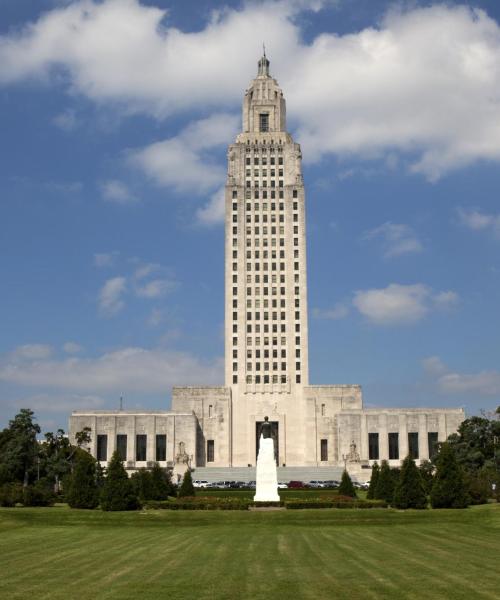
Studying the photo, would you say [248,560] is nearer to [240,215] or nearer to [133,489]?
[133,489]

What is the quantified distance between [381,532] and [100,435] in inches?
3198

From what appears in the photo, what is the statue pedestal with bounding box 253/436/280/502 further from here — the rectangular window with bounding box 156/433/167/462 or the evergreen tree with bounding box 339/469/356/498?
the rectangular window with bounding box 156/433/167/462

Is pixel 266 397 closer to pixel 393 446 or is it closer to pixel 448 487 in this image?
pixel 393 446

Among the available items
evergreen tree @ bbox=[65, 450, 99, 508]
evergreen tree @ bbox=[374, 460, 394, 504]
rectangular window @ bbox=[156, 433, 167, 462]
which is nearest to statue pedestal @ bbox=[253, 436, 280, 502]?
evergreen tree @ bbox=[374, 460, 394, 504]

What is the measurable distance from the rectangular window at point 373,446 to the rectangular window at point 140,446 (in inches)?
1223

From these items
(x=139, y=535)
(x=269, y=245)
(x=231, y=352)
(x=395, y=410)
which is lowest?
(x=139, y=535)

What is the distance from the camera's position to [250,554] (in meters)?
27.7

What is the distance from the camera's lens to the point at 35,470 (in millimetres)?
80375

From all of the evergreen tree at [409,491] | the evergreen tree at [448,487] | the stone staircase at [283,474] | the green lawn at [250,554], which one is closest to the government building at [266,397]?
the stone staircase at [283,474]

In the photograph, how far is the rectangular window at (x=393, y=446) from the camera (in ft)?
372

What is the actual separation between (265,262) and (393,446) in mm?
31889

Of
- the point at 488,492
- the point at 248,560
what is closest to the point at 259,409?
the point at 488,492

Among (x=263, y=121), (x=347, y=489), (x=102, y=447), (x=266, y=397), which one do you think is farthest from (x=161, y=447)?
(x=347, y=489)

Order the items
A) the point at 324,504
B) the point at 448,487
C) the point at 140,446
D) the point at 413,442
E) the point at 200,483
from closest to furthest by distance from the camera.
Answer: the point at 448,487
the point at 324,504
the point at 200,483
the point at 140,446
the point at 413,442
